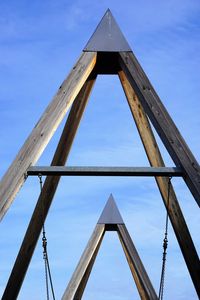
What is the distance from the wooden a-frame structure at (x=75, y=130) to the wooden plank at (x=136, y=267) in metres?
3.58

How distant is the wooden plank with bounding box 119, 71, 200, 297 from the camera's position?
7.71m

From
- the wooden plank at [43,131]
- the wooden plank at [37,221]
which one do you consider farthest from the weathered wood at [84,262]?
the wooden plank at [43,131]

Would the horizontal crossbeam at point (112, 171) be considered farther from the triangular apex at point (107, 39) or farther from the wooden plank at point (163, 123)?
the triangular apex at point (107, 39)

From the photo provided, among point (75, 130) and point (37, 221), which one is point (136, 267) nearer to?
point (37, 221)

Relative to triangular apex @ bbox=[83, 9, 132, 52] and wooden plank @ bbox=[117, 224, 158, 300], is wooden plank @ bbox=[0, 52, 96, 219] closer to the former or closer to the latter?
triangular apex @ bbox=[83, 9, 132, 52]

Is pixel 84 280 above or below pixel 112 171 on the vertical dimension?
above

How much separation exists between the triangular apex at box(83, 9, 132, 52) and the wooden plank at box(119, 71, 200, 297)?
47 centimetres

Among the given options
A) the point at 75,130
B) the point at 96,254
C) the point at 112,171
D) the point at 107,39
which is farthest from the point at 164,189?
the point at 96,254

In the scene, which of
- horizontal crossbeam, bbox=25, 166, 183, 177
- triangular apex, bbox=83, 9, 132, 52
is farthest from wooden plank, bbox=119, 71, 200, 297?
horizontal crossbeam, bbox=25, 166, 183, 177

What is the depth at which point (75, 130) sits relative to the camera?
26.3ft

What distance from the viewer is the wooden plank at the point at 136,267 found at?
1146 centimetres

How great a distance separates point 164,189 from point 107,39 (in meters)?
1.67

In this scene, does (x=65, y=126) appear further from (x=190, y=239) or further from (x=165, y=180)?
(x=190, y=239)

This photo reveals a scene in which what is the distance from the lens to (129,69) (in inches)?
286
